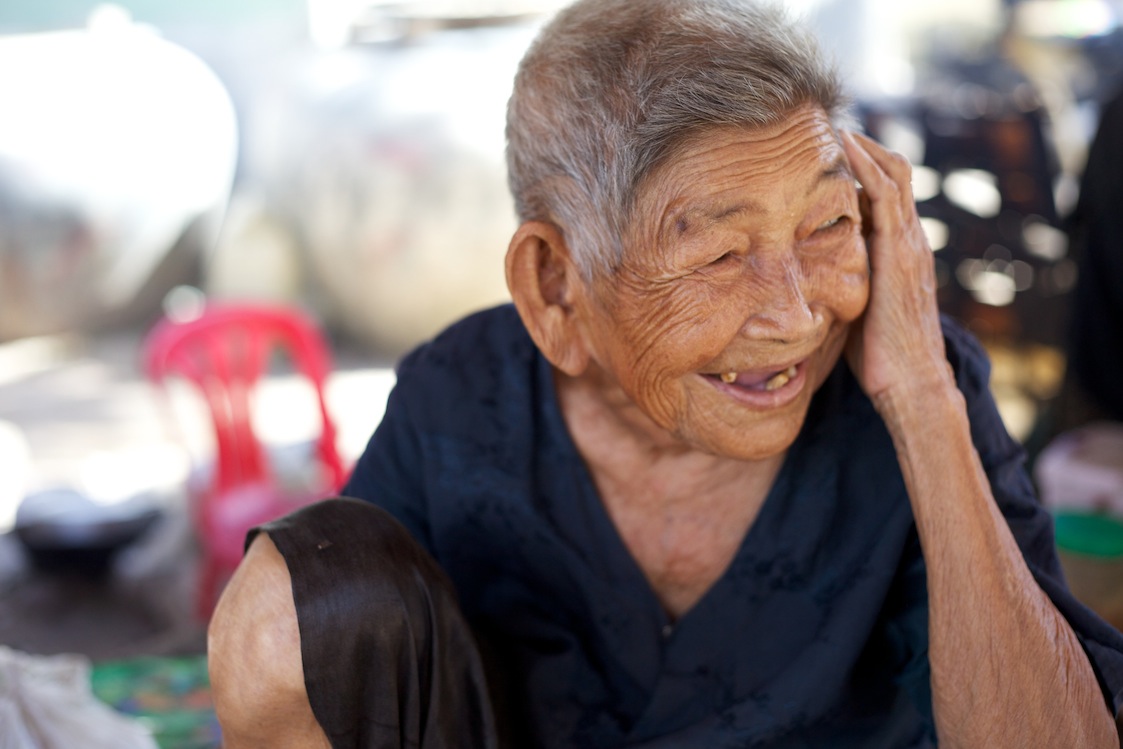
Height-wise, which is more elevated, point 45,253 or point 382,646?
point 382,646

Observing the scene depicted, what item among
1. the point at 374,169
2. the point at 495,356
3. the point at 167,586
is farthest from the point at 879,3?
the point at 495,356

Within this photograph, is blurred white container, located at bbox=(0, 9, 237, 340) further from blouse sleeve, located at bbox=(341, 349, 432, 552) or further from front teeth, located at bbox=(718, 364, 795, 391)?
front teeth, located at bbox=(718, 364, 795, 391)

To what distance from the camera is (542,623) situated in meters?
1.92

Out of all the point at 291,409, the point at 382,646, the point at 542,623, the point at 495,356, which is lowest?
the point at 291,409

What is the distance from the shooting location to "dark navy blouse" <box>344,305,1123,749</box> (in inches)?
69.5

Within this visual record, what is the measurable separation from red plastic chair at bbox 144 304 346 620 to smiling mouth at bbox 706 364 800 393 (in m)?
2.57

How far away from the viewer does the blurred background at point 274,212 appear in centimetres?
514

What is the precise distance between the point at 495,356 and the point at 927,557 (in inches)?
30.9

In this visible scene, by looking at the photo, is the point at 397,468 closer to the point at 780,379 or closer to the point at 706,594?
the point at 706,594

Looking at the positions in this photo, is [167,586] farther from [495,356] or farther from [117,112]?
[117,112]

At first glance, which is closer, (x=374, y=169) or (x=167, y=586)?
(x=167, y=586)

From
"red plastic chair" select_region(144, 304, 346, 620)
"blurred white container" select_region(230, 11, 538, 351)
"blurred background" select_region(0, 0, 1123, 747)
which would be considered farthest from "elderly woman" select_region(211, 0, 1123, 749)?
"blurred white container" select_region(230, 11, 538, 351)

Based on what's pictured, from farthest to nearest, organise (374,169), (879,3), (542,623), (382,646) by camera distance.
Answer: (879,3) < (374,169) < (542,623) < (382,646)

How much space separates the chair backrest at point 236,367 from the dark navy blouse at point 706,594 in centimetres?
229
